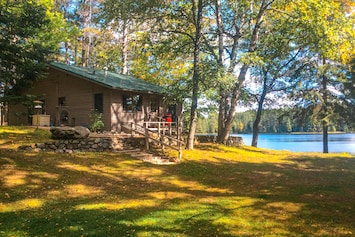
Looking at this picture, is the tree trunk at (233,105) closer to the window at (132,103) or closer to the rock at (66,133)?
the window at (132,103)

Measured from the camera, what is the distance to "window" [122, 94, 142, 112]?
60.5 ft

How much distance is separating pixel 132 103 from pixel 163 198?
12.4 metres

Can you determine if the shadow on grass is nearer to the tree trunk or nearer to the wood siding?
the wood siding

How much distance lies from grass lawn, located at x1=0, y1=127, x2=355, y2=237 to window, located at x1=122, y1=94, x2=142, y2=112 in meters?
6.58

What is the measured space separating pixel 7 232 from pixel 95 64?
32.5m

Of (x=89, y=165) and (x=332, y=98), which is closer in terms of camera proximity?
(x=89, y=165)

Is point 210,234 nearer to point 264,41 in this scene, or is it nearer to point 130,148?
point 130,148

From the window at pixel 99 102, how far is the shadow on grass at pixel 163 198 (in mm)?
6023

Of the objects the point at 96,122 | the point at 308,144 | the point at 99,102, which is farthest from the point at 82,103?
the point at 308,144

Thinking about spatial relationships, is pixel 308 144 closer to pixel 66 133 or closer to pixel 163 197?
pixel 66 133

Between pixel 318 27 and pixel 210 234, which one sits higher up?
pixel 318 27

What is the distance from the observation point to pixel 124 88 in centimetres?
1709

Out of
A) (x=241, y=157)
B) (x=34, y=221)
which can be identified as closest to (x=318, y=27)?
(x=241, y=157)

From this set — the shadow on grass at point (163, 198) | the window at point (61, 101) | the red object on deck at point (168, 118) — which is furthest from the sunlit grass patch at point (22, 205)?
the window at point (61, 101)
